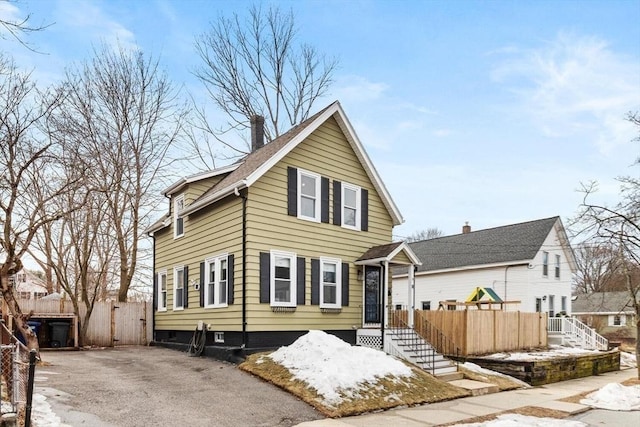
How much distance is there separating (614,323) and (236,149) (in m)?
35.1

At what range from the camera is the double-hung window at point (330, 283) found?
15164mm

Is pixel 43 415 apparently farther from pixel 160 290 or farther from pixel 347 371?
pixel 160 290

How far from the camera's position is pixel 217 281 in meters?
14.8

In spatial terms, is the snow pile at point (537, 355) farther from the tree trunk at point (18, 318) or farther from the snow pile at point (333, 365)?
the tree trunk at point (18, 318)

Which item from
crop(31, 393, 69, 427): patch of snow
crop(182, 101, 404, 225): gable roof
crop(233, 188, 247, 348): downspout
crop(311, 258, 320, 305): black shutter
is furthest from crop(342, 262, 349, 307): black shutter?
crop(31, 393, 69, 427): patch of snow

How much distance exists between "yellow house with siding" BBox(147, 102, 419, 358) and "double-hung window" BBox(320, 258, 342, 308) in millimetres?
31

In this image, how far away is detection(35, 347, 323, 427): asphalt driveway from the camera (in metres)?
8.30

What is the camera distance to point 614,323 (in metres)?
42.3

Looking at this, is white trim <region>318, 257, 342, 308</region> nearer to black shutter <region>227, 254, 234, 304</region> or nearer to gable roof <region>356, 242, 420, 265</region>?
gable roof <region>356, 242, 420, 265</region>

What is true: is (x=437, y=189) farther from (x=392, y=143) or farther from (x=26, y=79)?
(x=26, y=79)

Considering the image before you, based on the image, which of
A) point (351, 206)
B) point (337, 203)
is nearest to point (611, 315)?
point (351, 206)

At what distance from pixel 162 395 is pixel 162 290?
386 inches

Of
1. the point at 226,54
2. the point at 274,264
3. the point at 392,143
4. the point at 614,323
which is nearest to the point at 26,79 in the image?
the point at 274,264

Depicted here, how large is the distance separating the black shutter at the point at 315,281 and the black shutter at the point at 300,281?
370 millimetres
